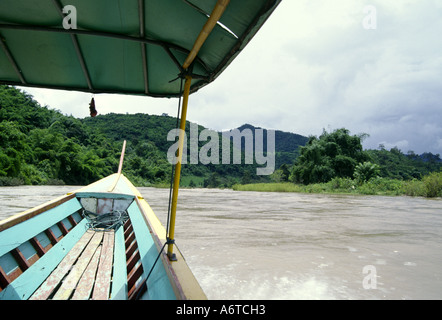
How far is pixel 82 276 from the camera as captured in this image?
A: 6.87ft

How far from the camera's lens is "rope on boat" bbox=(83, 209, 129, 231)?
371 centimetres

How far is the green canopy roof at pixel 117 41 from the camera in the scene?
1509mm

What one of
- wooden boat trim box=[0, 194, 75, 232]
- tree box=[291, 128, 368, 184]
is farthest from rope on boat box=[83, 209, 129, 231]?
tree box=[291, 128, 368, 184]

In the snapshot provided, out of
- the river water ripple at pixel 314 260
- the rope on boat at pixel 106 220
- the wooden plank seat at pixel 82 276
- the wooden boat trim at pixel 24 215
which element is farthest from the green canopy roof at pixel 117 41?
the rope on boat at pixel 106 220

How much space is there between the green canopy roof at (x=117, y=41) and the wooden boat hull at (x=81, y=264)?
1.08m

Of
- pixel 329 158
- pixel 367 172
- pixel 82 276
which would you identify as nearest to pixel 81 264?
pixel 82 276

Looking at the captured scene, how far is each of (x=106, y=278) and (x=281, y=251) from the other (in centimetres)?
196

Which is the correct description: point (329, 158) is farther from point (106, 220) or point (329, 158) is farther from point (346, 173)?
point (106, 220)

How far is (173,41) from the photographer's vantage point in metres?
1.74

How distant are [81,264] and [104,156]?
1426 inches

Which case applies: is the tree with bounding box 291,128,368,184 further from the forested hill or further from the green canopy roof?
the green canopy roof

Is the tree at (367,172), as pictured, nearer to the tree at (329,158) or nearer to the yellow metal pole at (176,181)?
the tree at (329,158)
